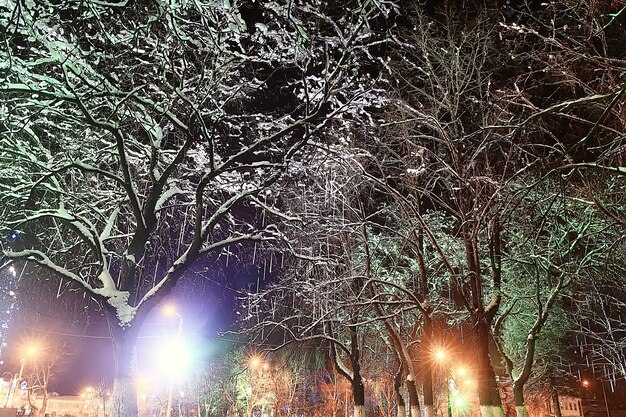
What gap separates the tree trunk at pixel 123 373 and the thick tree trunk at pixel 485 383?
28.3 ft

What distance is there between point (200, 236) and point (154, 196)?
5.34ft

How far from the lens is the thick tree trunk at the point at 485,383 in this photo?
1098 centimetres

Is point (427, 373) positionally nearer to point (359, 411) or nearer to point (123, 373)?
point (359, 411)

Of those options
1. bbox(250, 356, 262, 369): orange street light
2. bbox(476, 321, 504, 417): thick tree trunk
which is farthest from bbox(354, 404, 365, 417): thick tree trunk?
bbox(250, 356, 262, 369): orange street light

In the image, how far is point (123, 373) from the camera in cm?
1055

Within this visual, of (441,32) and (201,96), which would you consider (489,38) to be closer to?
(441,32)

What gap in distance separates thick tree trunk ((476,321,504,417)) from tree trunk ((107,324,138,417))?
28.3 ft

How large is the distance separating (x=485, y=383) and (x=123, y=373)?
9.09m

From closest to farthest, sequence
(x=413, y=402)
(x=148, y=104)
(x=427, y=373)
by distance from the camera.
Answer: (x=148, y=104), (x=413, y=402), (x=427, y=373)

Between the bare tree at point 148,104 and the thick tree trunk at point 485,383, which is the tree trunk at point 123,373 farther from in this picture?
the thick tree trunk at point 485,383

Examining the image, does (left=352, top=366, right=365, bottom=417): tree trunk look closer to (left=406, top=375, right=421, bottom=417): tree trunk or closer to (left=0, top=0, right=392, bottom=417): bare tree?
(left=406, top=375, right=421, bottom=417): tree trunk

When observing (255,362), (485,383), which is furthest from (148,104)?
(255,362)

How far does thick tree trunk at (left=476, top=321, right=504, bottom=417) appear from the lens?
11.0 metres

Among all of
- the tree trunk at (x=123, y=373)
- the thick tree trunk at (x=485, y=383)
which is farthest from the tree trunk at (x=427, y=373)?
the tree trunk at (x=123, y=373)
